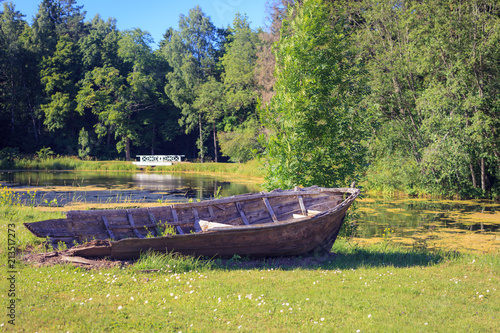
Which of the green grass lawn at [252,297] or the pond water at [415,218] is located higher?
the green grass lawn at [252,297]

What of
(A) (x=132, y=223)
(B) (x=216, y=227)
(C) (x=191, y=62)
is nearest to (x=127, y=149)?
(C) (x=191, y=62)

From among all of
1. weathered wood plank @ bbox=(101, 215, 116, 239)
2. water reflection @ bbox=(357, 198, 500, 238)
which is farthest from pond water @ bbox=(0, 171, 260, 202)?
weathered wood plank @ bbox=(101, 215, 116, 239)

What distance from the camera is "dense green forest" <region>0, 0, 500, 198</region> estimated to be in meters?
10.8

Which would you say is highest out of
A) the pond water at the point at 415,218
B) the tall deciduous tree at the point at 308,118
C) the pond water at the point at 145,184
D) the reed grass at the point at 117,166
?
the tall deciduous tree at the point at 308,118

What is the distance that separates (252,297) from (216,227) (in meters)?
1.67

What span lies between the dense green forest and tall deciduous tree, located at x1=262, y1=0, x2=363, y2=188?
0.04 m

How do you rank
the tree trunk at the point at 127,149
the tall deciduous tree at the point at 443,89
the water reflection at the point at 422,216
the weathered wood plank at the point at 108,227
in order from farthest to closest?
1. the tree trunk at the point at 127,149
2. the tall deciduous tree at the point at 443,89
3. the water reflection at the point at 422,216
4. the weathered wood plank at the point at 108,227

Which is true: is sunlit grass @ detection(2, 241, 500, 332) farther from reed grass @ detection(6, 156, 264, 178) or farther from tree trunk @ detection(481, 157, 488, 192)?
reed grass @ detection(6, 156, 264, 178)

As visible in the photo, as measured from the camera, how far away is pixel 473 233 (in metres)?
11.0

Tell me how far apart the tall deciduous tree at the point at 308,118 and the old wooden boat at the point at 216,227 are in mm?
2215

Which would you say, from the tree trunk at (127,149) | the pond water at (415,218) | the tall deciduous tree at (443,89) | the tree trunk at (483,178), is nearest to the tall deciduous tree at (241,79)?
the tree trunk at (127,149)

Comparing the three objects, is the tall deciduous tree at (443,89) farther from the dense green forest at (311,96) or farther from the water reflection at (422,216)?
the water reflection at (422,216)

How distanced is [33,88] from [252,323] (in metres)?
47.3

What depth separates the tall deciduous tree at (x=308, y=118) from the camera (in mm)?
10438
